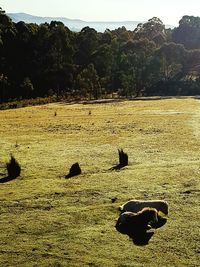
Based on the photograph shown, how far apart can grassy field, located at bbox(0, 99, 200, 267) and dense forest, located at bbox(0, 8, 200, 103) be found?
29544 millimetres

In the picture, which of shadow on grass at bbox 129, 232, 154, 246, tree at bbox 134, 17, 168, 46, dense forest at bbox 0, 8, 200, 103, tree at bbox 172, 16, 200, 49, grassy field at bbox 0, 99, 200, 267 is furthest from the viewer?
tree at bbox 134, 17, 168, 46

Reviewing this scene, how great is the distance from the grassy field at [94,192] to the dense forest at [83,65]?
29544 mm

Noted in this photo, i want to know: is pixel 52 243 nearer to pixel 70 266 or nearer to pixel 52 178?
pixel 70 266

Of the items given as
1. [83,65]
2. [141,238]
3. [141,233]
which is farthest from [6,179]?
[83,65]

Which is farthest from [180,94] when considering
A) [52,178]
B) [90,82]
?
[52,178]

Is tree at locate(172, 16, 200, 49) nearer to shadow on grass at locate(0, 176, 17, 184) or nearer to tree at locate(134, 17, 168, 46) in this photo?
tree at locate(134, 17, 168, 46)

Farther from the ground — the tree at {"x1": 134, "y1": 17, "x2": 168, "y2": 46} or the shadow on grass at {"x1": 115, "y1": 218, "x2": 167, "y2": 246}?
the tree at {"x1": 134, "y1": 17, "x2": 168, "y2": 46}

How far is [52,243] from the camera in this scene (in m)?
14.6

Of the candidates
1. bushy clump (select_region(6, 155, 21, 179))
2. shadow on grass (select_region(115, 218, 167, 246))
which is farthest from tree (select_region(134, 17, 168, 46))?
shadow on grass (select_region(115, 218, 167, 246))

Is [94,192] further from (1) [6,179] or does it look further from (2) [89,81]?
(2) [89,81]

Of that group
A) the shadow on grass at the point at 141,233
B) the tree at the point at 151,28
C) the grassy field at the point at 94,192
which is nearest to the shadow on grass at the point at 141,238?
the shadow on grass at the point at 141,233

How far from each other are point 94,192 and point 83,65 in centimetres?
6197

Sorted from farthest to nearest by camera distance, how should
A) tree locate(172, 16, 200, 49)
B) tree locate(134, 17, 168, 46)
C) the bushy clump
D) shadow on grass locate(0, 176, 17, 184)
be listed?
tree locate(134, 17, 168, 46)
tree locate(172, 16, 200, 49)
the bushy clump
shadow on grass locate(0, 176, 17, 184)

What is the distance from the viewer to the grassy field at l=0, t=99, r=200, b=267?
1391 cm
